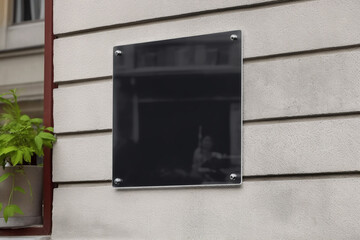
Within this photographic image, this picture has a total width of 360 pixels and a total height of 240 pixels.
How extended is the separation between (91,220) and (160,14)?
217 cm

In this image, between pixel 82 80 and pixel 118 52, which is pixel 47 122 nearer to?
pixel 82 80

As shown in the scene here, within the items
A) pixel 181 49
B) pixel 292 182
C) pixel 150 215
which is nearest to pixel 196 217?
pixel 150 215

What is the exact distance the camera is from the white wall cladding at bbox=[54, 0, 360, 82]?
24.3ft

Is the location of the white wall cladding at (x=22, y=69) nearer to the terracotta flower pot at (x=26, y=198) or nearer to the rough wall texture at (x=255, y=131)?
the rough wall texture at (x=255, y=131)

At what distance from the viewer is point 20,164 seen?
8625 mm

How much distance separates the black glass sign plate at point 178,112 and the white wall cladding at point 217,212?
0.16 metres

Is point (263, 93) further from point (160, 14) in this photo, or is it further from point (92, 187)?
point (92, 187)

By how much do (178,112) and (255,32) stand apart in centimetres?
106

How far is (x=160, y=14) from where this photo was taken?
8312 mm

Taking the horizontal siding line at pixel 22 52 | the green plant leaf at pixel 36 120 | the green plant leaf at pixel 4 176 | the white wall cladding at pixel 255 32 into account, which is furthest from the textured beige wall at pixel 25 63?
the green plant leaf at pixel 4 176

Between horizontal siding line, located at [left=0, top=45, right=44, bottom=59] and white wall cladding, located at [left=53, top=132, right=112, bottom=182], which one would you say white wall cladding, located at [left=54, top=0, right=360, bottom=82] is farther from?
white wall cladding, located at [left=53, top=132, right=112, bottom=182]

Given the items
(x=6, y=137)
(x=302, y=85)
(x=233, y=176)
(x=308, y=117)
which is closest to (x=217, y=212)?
(x=233, y=176)

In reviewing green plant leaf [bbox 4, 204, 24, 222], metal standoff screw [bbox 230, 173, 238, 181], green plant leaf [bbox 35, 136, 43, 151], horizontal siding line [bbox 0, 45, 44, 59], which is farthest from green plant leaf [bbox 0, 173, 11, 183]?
metal standoff screw [bbox 230, 173, 238, 181]

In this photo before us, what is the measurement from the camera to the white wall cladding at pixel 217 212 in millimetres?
7242
